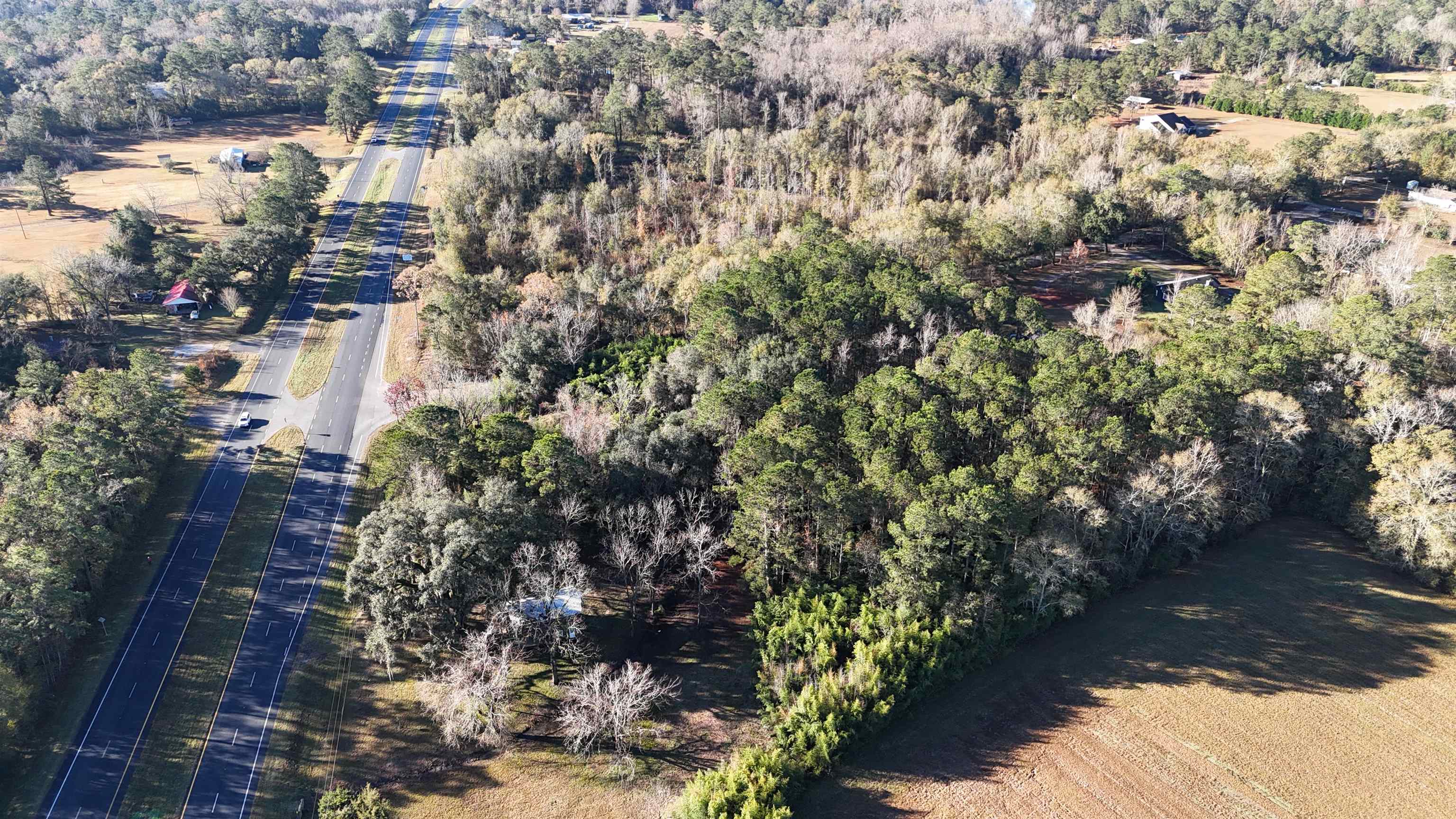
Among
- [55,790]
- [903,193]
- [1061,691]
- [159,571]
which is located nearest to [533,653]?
[55,790]

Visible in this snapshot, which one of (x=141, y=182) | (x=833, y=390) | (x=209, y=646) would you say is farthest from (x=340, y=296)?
(x=833, y=390)

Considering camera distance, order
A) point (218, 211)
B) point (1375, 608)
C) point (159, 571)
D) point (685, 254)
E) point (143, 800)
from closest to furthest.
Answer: point (143, 800), point (1375, 608), point (159, 571), point (685, 254), point (218, 211)

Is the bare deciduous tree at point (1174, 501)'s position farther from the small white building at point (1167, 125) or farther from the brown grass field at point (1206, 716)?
the small white building at point (1167, 125)

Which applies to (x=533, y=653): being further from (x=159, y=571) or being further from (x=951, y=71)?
(x=951, y=71)

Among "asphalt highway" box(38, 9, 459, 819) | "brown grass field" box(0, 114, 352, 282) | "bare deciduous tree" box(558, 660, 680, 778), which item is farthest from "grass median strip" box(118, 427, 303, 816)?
"brown grass field" box(0, 114, 352, 282)

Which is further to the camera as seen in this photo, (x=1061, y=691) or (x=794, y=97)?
(x=794, y=97)

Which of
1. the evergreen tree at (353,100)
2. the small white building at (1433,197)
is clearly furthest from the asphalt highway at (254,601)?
the small white building at (1433,197)

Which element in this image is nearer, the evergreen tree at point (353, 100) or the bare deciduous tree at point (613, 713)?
the bare deciduous tree at point (613, 713)
